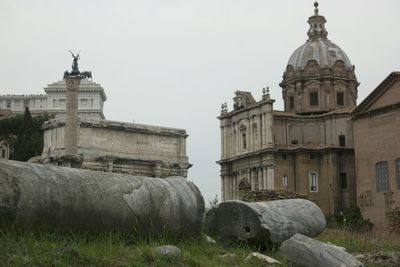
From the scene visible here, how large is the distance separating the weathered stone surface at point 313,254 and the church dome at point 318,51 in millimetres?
50745

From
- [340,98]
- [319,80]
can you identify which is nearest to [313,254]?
[319,80]

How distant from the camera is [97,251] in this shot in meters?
7.78

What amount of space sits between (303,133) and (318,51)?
9071mm

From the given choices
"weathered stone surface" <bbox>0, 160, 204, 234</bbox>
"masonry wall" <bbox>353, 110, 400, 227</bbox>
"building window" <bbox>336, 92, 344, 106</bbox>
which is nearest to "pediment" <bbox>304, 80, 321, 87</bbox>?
"building window" <bbox>336, 92, 344, 106</bbox>

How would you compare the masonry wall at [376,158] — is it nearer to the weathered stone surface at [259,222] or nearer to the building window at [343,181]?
the building window at [343,181]

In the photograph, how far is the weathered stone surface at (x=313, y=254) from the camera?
29.0 ft

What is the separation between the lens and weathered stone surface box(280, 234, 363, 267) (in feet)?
29.0

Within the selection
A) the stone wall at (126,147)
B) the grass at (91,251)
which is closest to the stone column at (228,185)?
the stone wall at (126,147)

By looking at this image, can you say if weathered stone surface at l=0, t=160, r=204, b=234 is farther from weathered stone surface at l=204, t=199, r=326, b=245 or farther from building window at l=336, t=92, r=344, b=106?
building window at l=336, t=92, r=344, b=106

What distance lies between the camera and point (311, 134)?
55312mm

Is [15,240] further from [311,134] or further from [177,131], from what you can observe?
[311,134]

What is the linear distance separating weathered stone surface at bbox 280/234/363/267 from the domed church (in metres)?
41.2

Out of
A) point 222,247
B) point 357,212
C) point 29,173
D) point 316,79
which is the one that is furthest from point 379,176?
point 29,173

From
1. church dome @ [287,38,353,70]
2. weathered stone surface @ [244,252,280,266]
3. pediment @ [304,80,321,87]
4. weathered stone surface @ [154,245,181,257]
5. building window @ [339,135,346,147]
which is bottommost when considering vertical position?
weathered stone surface @ [244,252,280,266]
